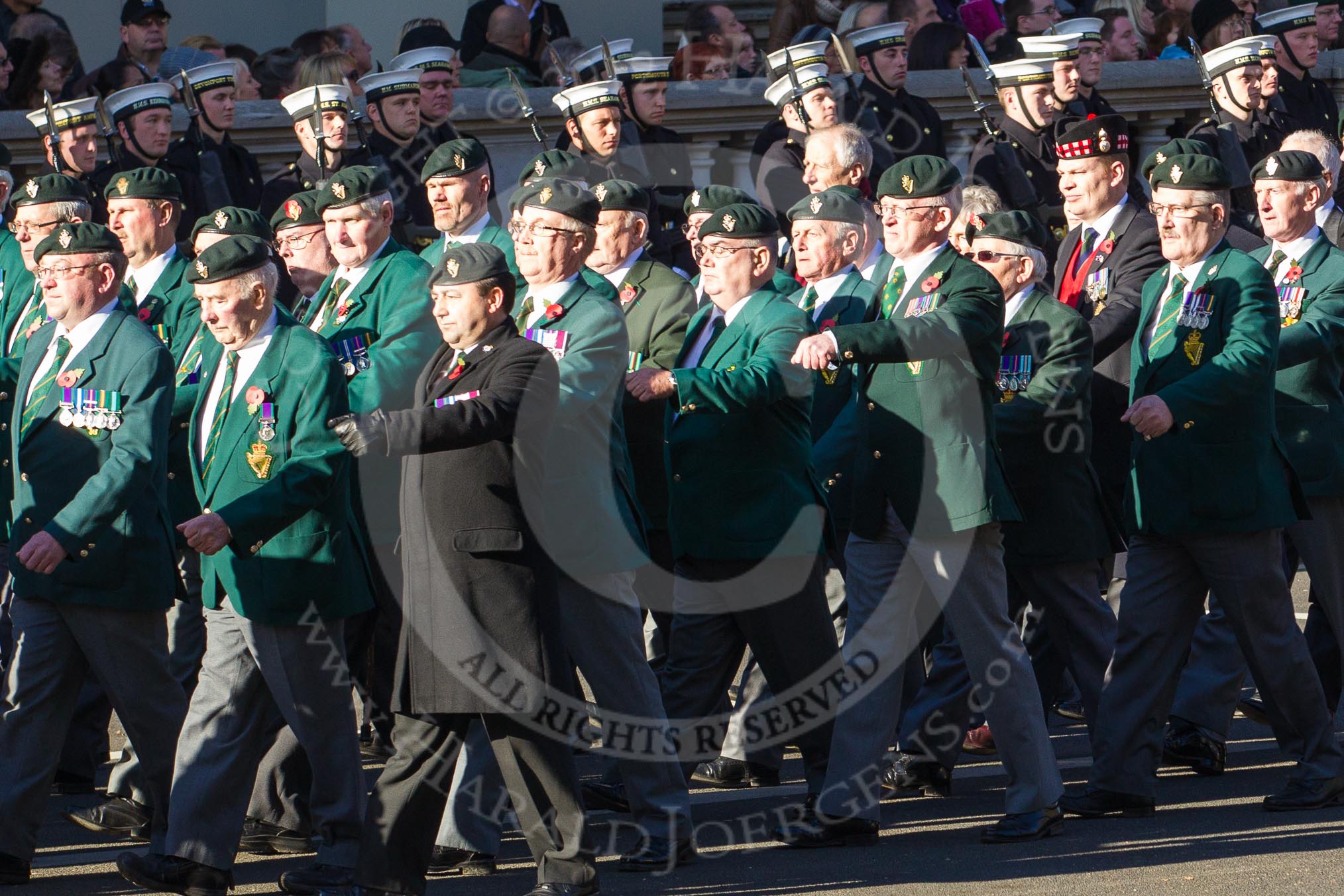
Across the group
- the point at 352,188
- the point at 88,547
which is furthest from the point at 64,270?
the point at 352,188

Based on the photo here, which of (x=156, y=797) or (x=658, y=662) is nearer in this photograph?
(x=156, y=797)

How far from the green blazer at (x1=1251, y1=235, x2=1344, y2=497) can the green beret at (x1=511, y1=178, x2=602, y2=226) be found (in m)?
2.22

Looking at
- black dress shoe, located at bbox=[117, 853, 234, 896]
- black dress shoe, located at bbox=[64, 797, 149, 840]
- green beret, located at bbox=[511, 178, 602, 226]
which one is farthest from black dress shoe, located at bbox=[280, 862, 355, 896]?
green beret, located at bbox=[511, 178, 602, 226]

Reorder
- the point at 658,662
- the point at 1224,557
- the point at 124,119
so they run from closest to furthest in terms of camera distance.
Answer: the point at 1224,557 < the point at 658,662 < the point at 124,119

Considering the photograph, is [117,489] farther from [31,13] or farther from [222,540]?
[31,13]

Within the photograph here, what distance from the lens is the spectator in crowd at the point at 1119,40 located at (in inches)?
481

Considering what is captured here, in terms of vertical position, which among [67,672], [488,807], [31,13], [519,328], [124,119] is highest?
[31,13]

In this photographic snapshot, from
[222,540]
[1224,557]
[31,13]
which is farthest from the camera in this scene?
[31,13]

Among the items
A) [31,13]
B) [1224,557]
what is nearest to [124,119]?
[31,13]

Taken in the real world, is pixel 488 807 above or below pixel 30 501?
below

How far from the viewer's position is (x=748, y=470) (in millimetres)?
6664

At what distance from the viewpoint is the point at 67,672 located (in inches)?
246

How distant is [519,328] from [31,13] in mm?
6352

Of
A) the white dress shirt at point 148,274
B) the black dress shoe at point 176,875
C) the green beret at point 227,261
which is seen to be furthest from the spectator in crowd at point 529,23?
the black dress shoe at point 176,875
